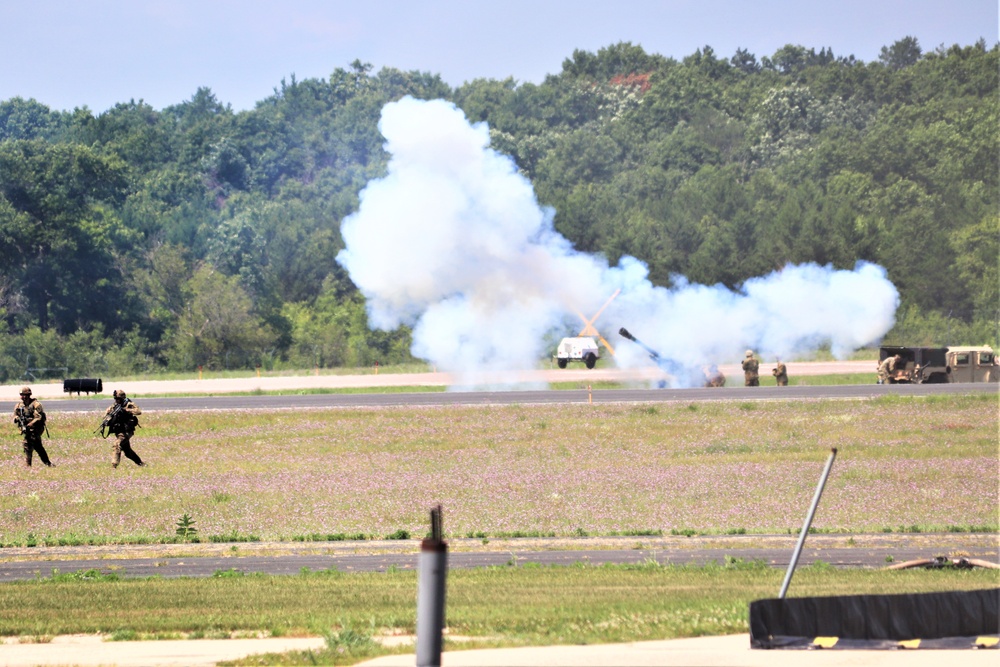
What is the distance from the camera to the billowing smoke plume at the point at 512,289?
57.3 meters

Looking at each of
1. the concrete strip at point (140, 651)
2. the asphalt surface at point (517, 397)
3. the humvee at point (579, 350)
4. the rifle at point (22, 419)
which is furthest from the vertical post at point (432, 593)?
the humvee at point (579, 350)

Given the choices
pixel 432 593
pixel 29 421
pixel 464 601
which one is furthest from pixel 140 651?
pixel 29 421

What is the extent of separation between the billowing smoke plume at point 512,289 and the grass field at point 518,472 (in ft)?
22.7

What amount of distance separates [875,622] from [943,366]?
174 feet

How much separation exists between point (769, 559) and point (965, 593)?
8.32 metres

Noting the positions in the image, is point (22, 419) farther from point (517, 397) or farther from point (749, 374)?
point (749, 374)

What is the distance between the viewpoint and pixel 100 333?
310 ft

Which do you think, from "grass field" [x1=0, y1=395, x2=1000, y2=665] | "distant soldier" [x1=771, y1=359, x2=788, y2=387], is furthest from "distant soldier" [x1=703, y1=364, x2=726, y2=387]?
"grass field" [x1=0, y1=395, x2=1000, y2=665]

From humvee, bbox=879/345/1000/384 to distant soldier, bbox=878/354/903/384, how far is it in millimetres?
145

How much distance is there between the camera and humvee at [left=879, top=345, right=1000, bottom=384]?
218 feet

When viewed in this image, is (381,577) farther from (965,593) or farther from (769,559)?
(965,593)

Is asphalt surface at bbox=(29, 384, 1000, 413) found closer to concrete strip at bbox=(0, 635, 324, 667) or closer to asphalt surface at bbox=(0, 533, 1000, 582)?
asphalt surface at bbox=(0, 533, 1000, 582)

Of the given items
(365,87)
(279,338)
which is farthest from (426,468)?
(365,87)

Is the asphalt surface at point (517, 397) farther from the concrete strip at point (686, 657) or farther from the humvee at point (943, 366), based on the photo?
the concrete strip at point (686, 657)
